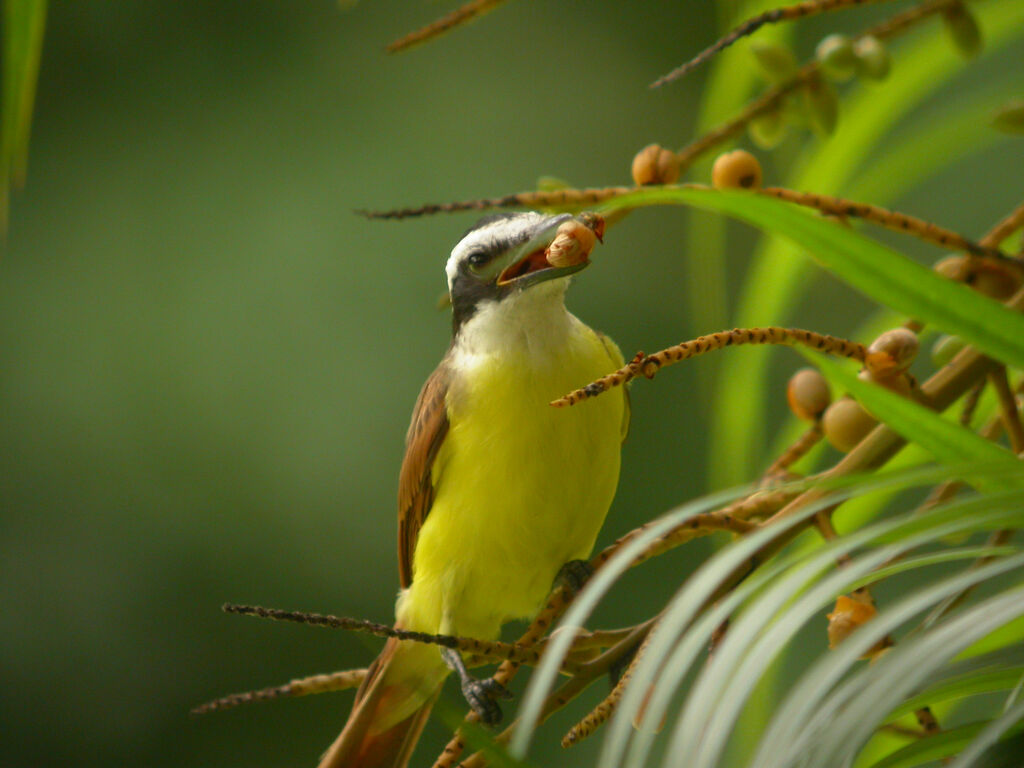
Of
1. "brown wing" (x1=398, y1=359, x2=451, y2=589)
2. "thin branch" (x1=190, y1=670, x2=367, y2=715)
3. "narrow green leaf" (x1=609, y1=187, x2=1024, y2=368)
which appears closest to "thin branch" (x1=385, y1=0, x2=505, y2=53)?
"narrow green leaf" (x1=609, y1=187, x2=1024, y2=368)

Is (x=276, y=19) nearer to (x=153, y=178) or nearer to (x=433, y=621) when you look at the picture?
(x=153, y=178)

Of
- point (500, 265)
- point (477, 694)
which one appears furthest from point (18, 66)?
point (477, 694)

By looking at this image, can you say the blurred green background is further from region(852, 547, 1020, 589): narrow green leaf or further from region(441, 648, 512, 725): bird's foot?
region(852, 547, 1020, 589): narrow green leaf

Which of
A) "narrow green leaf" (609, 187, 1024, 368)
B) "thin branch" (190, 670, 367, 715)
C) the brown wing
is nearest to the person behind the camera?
"narrow green leaf" (609, 187, 1024, 368)

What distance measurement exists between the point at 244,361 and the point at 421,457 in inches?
75.6

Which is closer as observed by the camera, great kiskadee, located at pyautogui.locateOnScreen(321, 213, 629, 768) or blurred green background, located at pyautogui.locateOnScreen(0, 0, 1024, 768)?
great kiskadee, located at pyautogui.locateOnScreen(321, 213, 629, 768)

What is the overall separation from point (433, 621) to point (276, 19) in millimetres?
2642

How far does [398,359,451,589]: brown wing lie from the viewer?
1.08 m

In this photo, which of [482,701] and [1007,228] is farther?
[482,701]

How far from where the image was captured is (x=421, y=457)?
1080 millimetres

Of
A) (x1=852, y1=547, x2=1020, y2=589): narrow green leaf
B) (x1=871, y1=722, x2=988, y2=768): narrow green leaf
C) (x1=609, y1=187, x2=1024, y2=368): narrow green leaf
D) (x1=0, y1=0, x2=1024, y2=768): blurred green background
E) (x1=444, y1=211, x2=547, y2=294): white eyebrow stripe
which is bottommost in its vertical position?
(x1=871, y1=722, x2=988, y2=768): narrow green leaf

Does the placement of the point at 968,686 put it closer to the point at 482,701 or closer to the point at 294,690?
the point at 294,690

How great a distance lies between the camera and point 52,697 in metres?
2.97

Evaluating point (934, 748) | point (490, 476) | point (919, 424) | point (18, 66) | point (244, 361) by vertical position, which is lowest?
point (934, 748)
